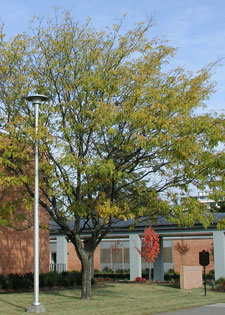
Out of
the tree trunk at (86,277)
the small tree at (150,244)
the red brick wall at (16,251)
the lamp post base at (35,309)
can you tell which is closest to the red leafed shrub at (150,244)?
the small tree at (150,244)

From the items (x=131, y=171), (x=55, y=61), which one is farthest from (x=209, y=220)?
(x=55, y=61)

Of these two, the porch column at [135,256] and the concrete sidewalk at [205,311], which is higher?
the porch column at [135,256]

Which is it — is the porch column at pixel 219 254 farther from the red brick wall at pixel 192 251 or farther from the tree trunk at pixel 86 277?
the tree trunk at pixel 86 277

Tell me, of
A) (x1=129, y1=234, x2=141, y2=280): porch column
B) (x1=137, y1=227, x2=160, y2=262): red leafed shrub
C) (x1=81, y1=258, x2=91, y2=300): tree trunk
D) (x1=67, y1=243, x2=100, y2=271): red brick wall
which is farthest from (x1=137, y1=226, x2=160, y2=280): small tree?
(x1=67, y1=243, x2=100, y2=271): red brick wall

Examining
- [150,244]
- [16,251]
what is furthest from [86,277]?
[150,244]

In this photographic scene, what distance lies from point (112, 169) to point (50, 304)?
5610 mm

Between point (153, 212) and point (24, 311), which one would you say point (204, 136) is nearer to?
point (153, 212)

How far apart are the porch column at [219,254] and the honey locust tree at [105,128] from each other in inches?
581

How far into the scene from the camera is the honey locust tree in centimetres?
1633

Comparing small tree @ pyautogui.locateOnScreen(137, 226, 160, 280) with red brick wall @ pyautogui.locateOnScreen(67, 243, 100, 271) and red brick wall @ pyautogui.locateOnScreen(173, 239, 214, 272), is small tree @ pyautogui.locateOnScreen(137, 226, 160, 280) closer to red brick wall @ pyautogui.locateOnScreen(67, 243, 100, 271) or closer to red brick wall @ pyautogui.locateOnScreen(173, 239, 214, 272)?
red brick wall @ pyautogui.locateOnScreen(173, 239, 214, 272)

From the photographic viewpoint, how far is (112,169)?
15.7m

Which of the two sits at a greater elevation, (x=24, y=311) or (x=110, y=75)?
(x=110, y=75)

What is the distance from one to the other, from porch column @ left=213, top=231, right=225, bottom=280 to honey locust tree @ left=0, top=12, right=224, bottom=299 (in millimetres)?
14762

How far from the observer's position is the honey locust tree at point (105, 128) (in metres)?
16.3
